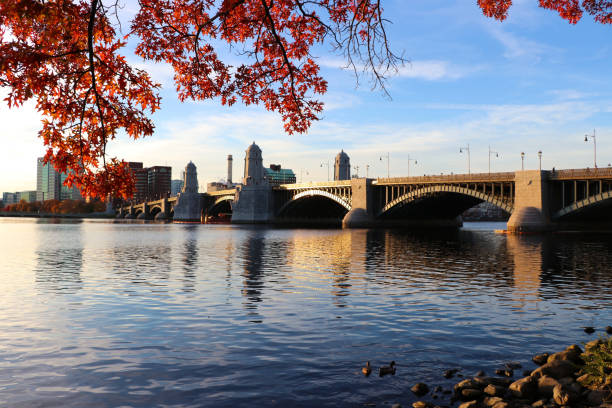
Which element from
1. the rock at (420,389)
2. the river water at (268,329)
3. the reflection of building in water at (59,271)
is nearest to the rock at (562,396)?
the river water at (268,329)

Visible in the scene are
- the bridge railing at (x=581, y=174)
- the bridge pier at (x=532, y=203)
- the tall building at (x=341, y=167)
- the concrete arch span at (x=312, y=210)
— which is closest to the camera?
the bridge railing at (x=581, y=174)

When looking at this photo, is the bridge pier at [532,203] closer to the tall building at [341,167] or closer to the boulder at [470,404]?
the boulder at [470,404]

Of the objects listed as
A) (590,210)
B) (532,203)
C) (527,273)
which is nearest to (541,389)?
(527,273)

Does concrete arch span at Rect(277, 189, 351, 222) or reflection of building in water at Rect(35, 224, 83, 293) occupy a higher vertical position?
concrete arch span at Rect(277, 189, 351, 222)

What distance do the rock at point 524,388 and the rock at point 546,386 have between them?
0.09m

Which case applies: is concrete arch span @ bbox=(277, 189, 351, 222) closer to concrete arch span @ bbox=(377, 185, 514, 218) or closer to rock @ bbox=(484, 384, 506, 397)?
concrete arch span @ bbox=(377, 185, 514, 218)

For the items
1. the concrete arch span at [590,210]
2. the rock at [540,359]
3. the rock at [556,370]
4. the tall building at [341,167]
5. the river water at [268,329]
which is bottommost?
the river water at [268,329]

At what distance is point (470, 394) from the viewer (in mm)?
10102

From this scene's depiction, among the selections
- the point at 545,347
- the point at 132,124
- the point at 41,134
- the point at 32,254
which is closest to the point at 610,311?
the point at 545,347

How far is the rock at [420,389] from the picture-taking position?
10580 millimetres

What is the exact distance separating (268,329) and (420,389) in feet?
21.5

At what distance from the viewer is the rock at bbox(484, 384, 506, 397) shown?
9.98 meters

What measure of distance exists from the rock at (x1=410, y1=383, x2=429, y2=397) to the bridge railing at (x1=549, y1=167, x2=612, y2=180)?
66.2 meters

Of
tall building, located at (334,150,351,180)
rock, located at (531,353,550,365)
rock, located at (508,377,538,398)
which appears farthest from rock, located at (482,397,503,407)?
tall building, located at (334,150,351,180)
